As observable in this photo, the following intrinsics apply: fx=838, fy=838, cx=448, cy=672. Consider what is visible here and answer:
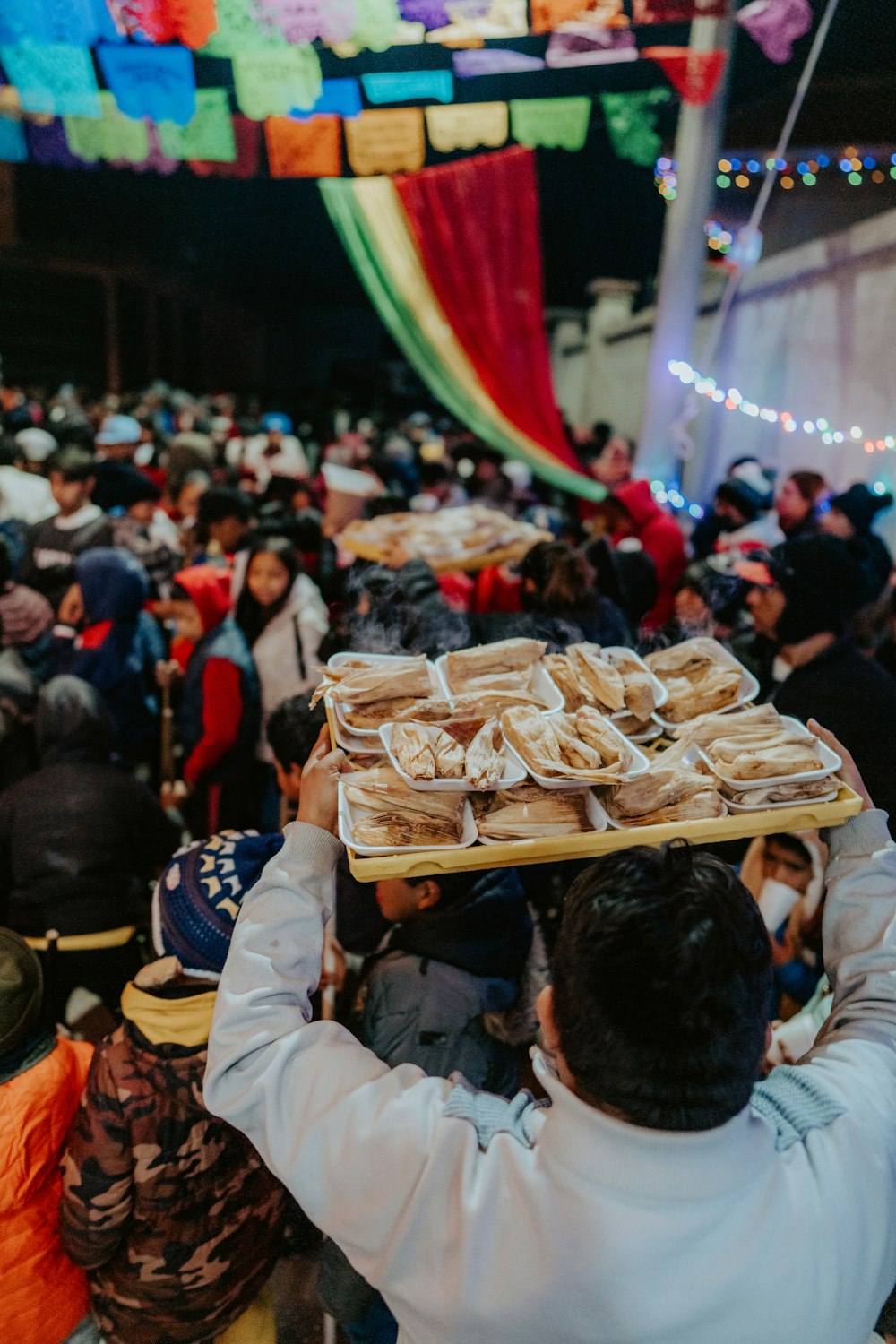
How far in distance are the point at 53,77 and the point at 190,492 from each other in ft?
9.01

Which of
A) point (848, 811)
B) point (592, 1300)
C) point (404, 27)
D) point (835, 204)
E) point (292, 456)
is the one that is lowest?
point (292, 456)

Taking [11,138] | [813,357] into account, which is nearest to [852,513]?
[813,357]

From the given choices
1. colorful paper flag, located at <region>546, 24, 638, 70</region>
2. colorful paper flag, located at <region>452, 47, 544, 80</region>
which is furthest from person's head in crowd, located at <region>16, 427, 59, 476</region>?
colorful paper flag, located at <region>546, 24, 638, 70</region>

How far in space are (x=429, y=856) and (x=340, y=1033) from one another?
30 centimetres

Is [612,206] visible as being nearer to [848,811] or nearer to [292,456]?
[292,456]

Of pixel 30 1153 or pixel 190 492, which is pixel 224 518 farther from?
pixel 30 1153

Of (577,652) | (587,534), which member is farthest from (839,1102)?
(587,534)

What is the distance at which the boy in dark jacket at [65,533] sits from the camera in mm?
4496

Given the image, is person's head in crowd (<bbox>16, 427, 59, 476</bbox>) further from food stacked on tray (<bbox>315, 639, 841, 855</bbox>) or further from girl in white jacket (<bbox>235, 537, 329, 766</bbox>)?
food stacked on tray (<bbox>315, 639, 841, 855</bbox>)

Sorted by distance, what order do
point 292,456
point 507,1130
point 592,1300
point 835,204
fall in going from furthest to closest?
point 292,456
point 835,204
point 507,1130
point 592,1300

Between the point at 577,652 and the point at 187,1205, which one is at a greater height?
the point at 577,652

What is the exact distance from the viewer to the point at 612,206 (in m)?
A: 12.8

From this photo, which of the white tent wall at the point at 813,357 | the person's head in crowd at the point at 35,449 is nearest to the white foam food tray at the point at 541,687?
the white tent wall at the point at 813,357

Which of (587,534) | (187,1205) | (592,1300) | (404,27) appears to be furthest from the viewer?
(587,534)
